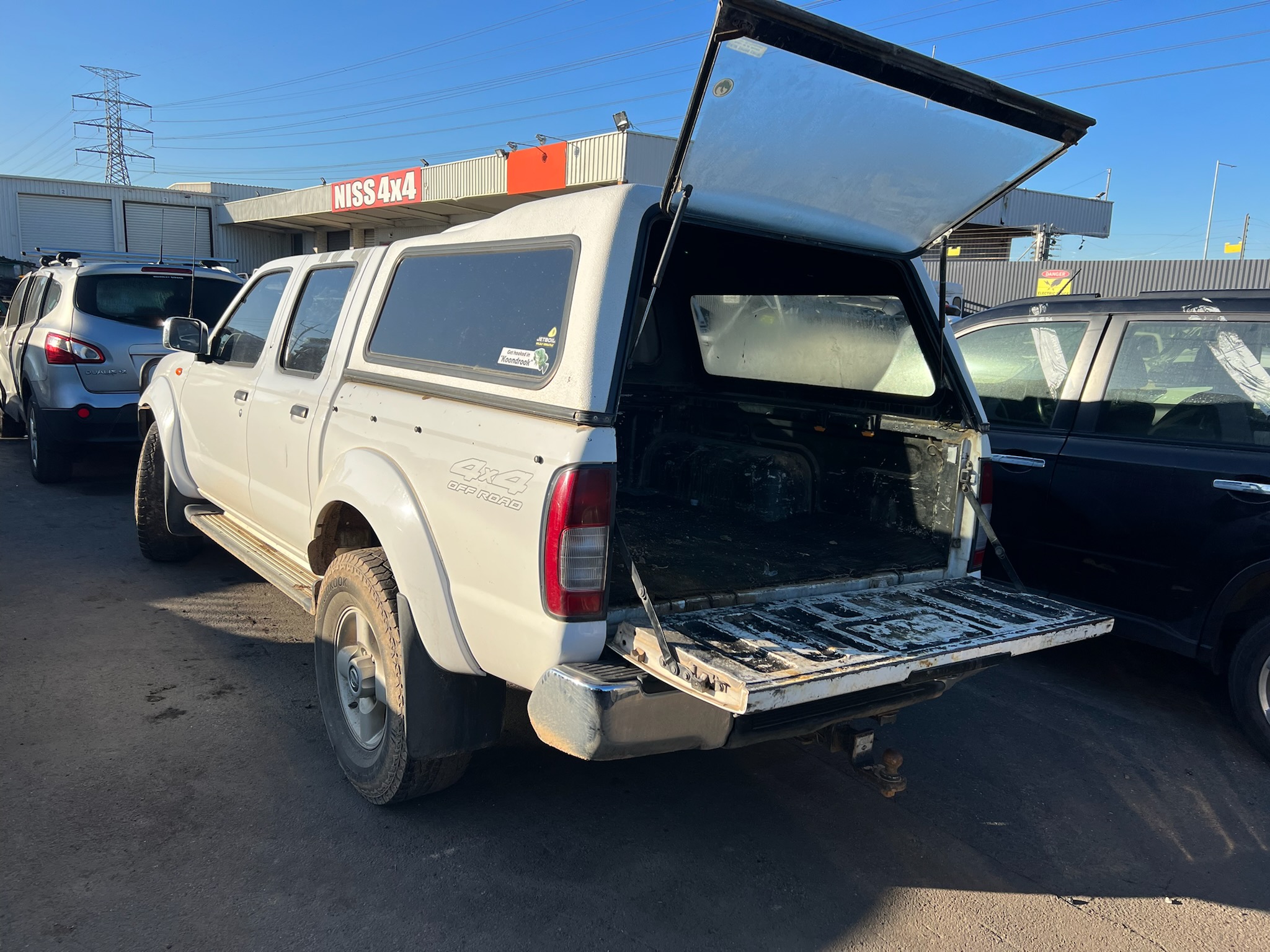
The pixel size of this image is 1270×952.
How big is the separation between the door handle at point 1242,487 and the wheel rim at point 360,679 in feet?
11.6

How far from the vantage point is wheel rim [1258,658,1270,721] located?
3.81m

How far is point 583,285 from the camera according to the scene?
8.65 ft

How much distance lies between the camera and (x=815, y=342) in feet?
14.9

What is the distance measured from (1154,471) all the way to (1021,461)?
2.19 ft

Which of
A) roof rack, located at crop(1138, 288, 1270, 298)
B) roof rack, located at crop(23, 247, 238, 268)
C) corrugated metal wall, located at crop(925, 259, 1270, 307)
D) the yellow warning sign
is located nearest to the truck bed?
roof rack, located at crop(1138, 288, 1270, 298)

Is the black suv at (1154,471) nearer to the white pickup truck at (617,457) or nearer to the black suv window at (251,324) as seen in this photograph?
the white pickup truck at (617,457)

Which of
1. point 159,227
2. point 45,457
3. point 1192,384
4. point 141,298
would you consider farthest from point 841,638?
point 159,227

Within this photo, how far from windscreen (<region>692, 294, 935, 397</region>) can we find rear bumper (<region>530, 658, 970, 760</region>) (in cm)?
192

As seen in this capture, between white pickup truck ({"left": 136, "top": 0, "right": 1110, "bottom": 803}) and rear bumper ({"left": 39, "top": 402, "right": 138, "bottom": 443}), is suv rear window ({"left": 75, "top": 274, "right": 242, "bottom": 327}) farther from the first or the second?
white pickup truck ({"left": 136, "top": 0, "right": 1110, "bottom": 803})

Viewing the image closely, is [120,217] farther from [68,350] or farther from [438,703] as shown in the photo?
[438,703]

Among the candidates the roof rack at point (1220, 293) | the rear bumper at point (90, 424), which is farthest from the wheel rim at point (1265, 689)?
the rear bumper at point (90, 424)

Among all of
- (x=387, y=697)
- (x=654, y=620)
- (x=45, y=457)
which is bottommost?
(x=45, y=457)

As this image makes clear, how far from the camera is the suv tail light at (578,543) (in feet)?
8.03

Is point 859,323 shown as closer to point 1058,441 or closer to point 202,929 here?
point 1058,441
